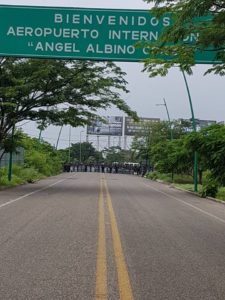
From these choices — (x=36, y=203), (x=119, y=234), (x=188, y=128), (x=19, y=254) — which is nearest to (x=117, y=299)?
(x=19, y=254)

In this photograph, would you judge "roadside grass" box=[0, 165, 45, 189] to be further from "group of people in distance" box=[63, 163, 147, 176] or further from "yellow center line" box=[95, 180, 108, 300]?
"group of people in distance" box=[63, 163, 147, 176]

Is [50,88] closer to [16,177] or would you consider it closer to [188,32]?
[16,177]

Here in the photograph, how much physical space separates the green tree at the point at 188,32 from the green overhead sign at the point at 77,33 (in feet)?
25.2

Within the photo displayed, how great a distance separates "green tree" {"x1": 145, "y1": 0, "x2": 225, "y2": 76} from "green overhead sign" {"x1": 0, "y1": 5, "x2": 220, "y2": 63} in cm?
769

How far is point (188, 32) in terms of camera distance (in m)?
11.3

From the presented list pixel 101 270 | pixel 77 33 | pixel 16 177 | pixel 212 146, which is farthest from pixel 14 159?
pixel 101 270

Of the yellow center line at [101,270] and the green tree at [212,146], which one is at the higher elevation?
the green tree at [212,146]

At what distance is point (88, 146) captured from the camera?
13625 cm

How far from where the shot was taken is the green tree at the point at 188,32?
10291 mm

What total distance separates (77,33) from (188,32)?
402 inches

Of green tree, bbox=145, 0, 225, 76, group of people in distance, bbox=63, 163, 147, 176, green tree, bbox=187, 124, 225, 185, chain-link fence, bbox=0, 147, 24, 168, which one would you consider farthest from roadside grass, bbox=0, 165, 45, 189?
group of people in distance, bbox=63, 163, 147, 176

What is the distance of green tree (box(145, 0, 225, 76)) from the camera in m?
10.3

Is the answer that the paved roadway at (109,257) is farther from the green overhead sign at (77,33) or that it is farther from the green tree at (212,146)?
the green tree at (212,146)

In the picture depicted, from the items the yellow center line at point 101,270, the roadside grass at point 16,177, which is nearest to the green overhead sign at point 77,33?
the yellow center line at point 101,270
